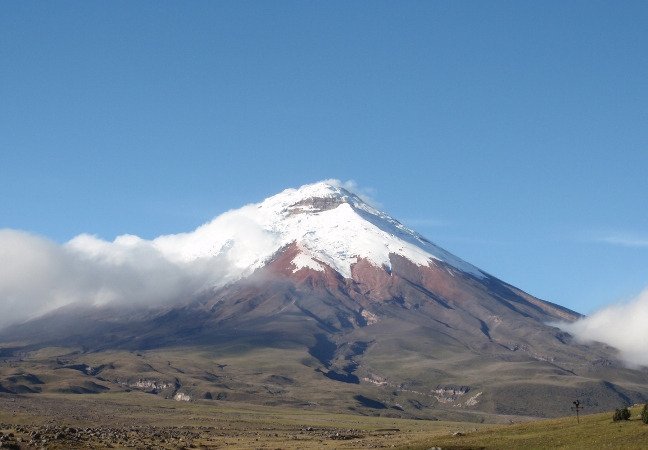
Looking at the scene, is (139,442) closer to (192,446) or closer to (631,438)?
(192,446)

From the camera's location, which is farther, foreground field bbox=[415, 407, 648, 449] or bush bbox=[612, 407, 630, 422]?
bush bbox=[612, 407, 630, 422]

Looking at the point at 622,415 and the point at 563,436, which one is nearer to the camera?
the point at 563,436

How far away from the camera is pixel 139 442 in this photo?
132 meters

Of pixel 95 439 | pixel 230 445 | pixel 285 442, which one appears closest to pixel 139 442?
pixel 95 439

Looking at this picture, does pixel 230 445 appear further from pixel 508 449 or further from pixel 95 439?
pixel 508 449

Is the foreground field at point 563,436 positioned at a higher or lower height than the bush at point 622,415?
lower

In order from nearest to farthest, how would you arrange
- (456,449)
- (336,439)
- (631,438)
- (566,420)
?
(631,438), (456,449), (566,420), (336,439)

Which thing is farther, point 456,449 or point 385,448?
point 385,448

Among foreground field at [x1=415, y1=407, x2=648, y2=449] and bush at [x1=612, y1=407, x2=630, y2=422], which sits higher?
bush at [x1=612, y1=407, x2=630, y2=422]

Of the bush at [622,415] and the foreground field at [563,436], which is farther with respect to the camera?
the bush at [622,415]

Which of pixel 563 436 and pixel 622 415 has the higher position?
pixel 622 415

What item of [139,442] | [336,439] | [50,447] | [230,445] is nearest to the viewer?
[50,447]

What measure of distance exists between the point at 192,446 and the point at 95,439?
1431cm

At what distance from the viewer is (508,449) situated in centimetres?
10119
